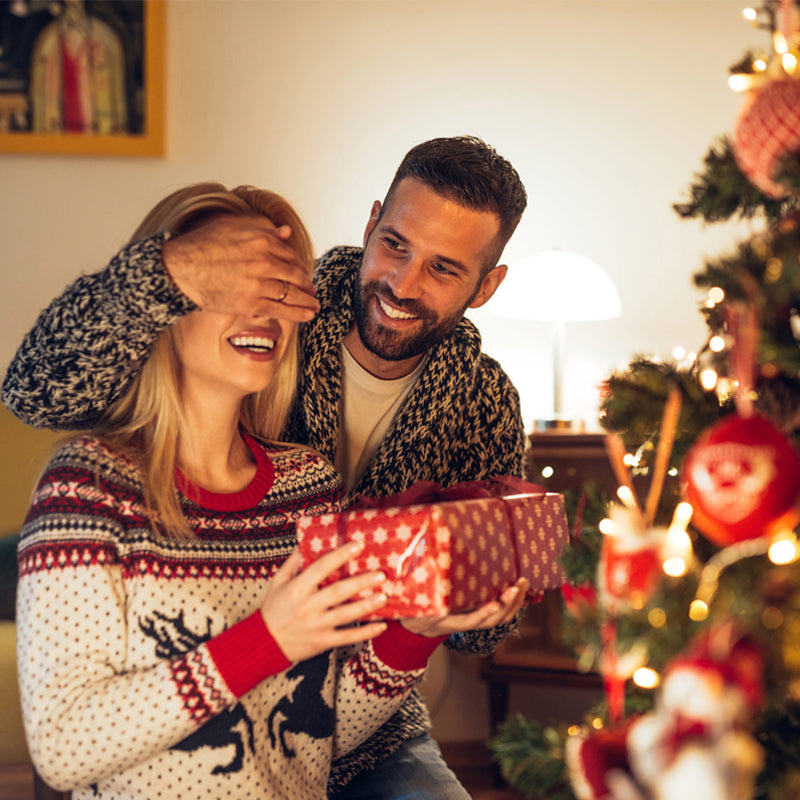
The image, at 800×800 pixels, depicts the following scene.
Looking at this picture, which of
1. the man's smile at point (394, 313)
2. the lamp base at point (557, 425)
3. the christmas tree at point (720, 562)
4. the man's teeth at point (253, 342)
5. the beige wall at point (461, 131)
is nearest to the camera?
the christmas tree at point (720, 562)

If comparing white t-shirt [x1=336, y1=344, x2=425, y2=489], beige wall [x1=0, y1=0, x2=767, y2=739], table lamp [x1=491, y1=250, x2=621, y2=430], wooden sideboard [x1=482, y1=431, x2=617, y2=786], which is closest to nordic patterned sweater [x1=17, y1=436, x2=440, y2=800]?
white t-shirt [x1=336, y1=344, x2=425, y2=489]

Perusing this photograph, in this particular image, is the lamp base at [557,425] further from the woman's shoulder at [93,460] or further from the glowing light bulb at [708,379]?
the glowing light bulb at [708,379]

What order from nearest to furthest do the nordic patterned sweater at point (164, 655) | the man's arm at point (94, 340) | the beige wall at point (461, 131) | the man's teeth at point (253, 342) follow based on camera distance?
the nordic patterned sweater at point (164, 655)
the man's arm at point (94, 340)
the man's teeth at point (253, 342)
the beige wall at point (461, 131)

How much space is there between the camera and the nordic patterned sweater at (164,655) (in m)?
1.04

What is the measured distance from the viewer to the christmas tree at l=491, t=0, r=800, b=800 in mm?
597

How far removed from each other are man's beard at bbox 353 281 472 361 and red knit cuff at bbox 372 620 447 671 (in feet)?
1.81

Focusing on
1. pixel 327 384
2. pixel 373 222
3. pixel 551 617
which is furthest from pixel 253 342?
pixel 551 617

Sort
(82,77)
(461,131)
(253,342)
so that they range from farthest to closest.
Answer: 1. (461,131)
2. (82,77)
3. (253,342)

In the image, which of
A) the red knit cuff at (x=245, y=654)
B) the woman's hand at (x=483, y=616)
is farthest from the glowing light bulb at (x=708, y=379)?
the red knit cuff at (x=245, y=654)

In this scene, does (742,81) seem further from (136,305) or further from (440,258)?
(440,258)

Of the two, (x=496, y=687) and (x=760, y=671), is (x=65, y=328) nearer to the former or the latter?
(x=760, y=671)

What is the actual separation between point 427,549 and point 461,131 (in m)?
2.19

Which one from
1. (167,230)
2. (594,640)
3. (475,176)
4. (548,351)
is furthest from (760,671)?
(548,351)

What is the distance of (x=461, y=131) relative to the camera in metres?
2.96
